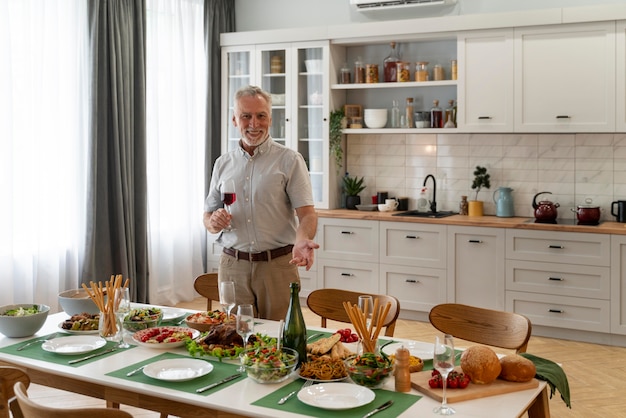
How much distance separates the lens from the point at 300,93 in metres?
6.51

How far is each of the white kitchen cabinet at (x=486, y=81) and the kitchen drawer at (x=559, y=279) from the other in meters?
1.03

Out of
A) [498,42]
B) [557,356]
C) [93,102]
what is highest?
[498,42]

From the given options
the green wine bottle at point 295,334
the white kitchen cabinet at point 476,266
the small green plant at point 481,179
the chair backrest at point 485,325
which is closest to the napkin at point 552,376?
the chair backrest at point 485,325

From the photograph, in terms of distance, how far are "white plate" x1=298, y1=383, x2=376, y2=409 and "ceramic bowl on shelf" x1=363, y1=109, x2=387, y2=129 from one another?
4.30m

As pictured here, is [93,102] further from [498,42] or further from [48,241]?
[498,42]

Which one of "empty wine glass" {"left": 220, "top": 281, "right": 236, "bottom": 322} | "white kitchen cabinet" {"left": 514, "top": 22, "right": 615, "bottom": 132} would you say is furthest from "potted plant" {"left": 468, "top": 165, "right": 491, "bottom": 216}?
"empty wine glass" {"left": 220, "top": 281, "right": 236, "bottom": 322}

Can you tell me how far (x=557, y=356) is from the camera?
502cm

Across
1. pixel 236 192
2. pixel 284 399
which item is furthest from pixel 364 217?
pixel 284 399

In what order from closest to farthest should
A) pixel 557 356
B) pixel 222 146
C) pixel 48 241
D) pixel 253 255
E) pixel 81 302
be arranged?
pixel 81 302
pixel 253 255
pixel 557 356
pixel 48 241
pixel 222 146

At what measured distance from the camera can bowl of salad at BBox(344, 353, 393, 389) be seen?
226 centimetres

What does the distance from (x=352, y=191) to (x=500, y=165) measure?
1.24 metres

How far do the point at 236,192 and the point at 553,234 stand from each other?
2772mm

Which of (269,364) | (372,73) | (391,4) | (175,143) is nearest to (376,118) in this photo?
(372,73)

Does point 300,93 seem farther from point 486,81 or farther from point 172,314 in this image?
point 172,314
